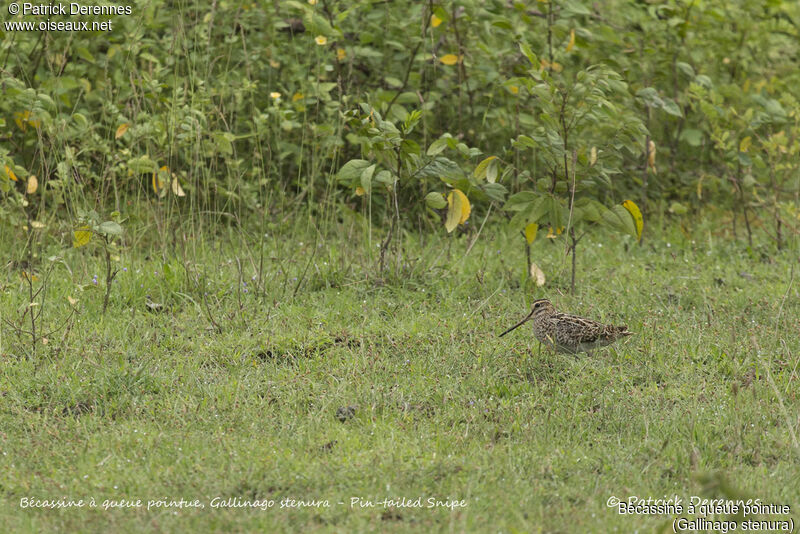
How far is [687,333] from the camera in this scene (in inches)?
232

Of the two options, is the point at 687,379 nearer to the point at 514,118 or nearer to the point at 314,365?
the point at 314,365

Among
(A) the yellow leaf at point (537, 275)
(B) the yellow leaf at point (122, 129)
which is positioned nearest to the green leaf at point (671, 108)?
(A) the yellow leaf at point (537, 275)

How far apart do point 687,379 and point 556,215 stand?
1481 millimetres

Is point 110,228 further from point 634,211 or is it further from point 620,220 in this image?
point 634,211

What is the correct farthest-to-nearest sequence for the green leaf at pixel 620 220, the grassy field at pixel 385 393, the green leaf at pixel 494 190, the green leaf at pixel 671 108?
the green leaf at pixel 671 108, the green leaf at pixel 494 190, the green leaf at pixel 620 220, the grassy field at pixel 385 393

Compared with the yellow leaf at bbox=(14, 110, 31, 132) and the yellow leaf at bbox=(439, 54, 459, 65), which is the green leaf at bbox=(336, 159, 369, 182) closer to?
the yellow leaf at bbox=(439, 54, 459, 65)

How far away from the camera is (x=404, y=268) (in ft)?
22.2

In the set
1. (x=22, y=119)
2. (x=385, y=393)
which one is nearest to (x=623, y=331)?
(x=385, y=393)

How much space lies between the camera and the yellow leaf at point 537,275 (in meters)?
6.66

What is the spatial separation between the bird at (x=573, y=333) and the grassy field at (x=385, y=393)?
0.38 ft
